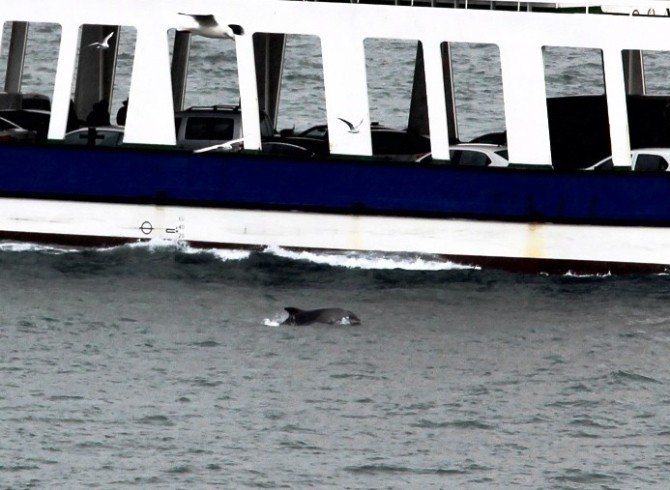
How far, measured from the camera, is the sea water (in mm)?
25641

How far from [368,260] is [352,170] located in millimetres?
1515

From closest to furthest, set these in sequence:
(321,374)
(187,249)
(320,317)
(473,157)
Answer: (321,374) → (320,317) → (187,249) → (473,157)

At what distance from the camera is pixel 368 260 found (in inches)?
1346

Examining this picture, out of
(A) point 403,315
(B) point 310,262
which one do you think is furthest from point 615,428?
(B) point 310,262

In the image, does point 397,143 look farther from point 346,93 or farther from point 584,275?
point 584,275

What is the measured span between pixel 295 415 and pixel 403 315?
5.27 metres

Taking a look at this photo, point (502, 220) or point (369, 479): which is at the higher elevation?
point (502, 220)

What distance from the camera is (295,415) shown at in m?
27.4

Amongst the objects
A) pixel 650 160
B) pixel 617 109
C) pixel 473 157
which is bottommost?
pixel 650 160

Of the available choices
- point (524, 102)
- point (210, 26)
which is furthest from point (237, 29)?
point (524, 102)

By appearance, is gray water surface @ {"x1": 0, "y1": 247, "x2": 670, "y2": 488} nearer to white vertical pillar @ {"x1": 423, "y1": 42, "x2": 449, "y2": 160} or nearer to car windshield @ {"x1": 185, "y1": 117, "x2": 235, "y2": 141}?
white vertical pillar @ {"x1": 423, "y1": 42, "x2": 449, "y2": 160}

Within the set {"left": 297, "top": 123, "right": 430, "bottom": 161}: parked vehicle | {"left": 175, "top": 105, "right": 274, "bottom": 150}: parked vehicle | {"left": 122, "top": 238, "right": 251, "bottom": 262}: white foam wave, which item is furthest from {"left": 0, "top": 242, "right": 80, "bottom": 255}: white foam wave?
{"left": 297, "top": 123, "right": 430, "bottom": 161}: parked vehicle

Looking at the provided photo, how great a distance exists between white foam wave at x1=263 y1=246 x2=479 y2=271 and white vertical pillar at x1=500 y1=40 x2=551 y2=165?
2188mm

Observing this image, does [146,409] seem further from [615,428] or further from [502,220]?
→ [502,220]
